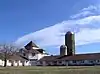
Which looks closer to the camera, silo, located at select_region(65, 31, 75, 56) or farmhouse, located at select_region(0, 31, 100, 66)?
farmhouse, located at select_region(0, 31, 100, 66)

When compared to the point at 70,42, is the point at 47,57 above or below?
below

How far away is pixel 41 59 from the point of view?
121500mm

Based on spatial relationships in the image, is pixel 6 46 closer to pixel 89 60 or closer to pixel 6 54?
pixel 6 54

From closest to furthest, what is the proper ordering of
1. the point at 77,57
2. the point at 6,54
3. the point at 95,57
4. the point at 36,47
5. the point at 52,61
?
the point at 6,54 < the point at 95,57 < the point at 77,57 < the point at 52,61 < the point at 36,47

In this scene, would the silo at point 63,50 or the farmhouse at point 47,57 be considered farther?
the silo at point 63,50

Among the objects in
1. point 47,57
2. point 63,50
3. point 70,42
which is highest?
point 70,42

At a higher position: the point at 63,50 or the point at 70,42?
the point at 70,42

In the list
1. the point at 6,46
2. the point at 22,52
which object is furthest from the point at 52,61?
the point at 6,46

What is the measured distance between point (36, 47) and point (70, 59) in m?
27.0

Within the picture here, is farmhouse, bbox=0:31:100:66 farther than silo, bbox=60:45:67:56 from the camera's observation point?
No

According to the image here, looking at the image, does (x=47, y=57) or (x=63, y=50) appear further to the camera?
(x=47, y=57)

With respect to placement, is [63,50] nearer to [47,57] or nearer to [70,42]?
[70,42]

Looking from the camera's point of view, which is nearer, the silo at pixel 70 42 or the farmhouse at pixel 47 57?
the farmhouse at pixel 47 57

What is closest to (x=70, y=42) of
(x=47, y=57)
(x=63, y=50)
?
(x=63, y=50)
